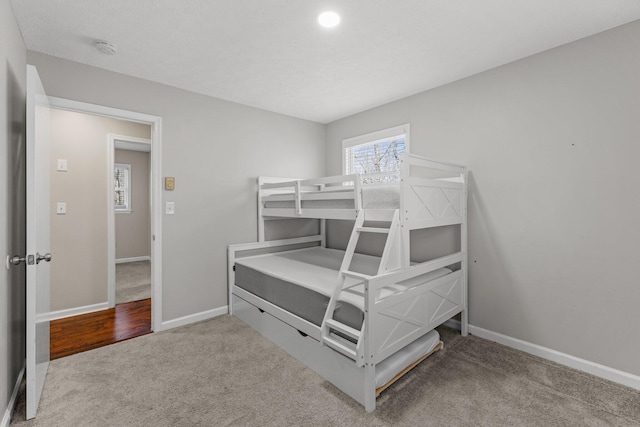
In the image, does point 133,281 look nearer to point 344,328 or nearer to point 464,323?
point 344,328

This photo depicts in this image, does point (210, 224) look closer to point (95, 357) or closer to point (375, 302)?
point (95, 357)

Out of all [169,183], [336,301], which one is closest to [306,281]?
[336,301]

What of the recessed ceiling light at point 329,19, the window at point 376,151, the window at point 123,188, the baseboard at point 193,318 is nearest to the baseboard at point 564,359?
→ the window at point 376,151

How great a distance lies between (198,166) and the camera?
307 cm

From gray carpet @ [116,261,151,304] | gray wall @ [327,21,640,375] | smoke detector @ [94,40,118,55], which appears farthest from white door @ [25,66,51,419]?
gray wall @ [327,21,640,375]

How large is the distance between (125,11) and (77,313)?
3.10 m

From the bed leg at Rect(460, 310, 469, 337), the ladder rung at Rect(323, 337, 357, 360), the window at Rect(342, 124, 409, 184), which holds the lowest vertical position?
the bed leg at Rect(460, 310, 469, 337)

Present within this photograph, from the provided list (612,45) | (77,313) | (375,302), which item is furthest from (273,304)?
(612,45)

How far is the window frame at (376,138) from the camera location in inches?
127

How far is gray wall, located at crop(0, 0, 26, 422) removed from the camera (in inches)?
60.9

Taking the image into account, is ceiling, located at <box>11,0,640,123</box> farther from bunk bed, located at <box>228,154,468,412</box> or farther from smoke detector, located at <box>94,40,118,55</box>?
bunk bed, located at <box>228,154,468,412</box>

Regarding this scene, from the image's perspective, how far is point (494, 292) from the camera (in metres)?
2.60

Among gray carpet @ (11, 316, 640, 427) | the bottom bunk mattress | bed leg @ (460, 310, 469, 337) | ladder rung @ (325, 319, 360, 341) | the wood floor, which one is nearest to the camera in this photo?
gray carpet @ (11, 316, 640, 427)

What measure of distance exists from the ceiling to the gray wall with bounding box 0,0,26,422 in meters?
0.27
